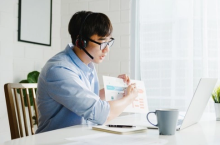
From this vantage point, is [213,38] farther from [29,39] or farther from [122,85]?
[29,39]

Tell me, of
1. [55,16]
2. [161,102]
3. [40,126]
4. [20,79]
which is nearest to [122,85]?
[40,126]

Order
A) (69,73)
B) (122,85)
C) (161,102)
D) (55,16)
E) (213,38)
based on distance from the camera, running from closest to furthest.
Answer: (69,73)
(122,85)
(213,38)
(161,102)
(55,16)

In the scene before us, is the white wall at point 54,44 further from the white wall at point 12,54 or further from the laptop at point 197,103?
the laptop at point 197,103

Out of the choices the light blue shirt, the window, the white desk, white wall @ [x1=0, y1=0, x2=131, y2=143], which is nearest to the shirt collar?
the light blue shirt

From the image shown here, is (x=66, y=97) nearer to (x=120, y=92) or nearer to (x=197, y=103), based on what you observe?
(x=120, y=92)

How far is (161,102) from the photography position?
272cm

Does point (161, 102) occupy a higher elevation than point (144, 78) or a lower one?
lower

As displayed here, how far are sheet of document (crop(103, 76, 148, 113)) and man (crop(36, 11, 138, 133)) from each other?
1.5 inches

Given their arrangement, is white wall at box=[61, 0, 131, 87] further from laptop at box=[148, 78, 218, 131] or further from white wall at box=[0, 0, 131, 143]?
Result: laptop at box=[148, 78, 218, 131]

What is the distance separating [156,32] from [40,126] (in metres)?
1.59

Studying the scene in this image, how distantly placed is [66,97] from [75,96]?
0.05m

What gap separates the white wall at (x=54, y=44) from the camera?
2.44 meters

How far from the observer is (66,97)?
1.34 meters

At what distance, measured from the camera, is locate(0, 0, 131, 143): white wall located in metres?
2.44
